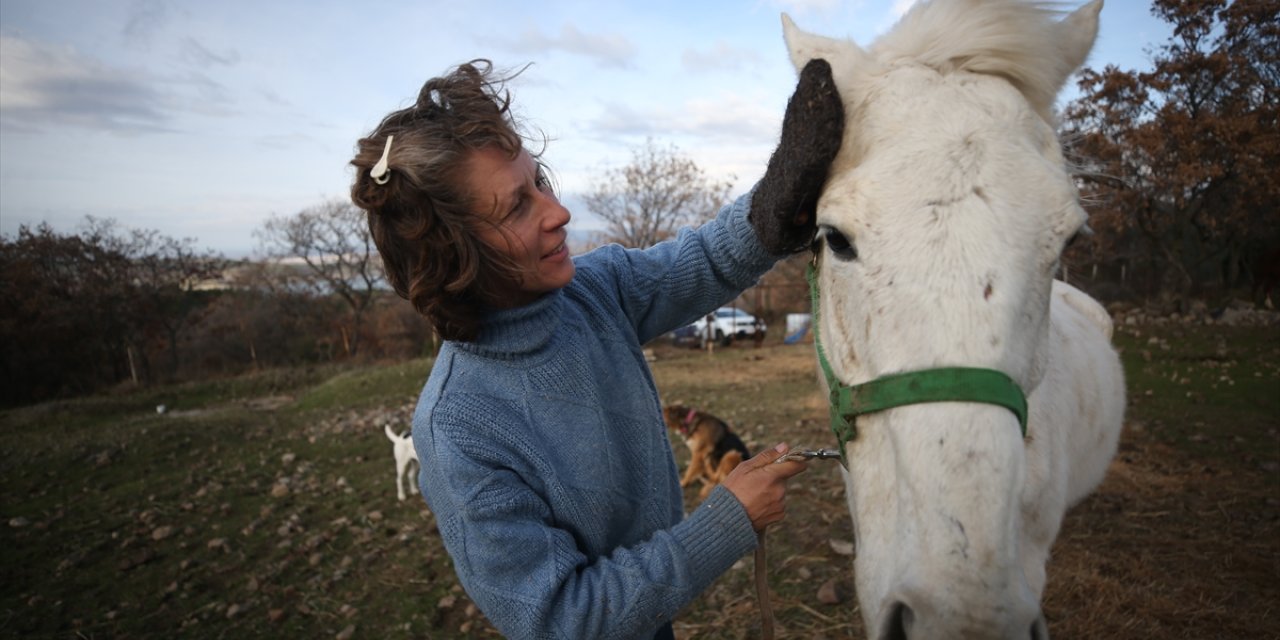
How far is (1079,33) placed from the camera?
1.83 metres

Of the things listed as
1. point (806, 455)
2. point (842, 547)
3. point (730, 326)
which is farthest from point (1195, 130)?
point (806, 455)

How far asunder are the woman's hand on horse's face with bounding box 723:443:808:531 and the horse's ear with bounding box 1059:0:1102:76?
5.03 feet

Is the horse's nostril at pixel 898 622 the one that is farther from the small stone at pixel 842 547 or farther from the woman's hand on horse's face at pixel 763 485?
the small stone at pixel 842 547

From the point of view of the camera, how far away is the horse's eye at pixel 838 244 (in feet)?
4.84

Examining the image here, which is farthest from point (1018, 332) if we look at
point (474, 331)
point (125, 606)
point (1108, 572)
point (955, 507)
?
point (125, 606)

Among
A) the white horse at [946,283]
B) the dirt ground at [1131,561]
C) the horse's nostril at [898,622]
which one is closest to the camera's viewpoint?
the white horse at [946,283]

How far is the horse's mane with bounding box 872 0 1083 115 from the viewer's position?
1588 mm

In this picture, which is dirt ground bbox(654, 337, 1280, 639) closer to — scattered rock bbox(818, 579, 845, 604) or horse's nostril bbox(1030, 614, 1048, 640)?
scattered rock bbox(818, 579, 845, 604)

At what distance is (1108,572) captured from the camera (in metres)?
4.07

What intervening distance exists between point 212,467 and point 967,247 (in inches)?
412

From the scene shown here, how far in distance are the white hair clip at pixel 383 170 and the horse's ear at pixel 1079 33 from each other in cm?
205

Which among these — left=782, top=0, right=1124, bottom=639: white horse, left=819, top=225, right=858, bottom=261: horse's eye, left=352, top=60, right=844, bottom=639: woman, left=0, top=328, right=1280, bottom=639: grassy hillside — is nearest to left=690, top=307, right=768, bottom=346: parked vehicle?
left=0, top=328, right=1280, bottom=639: grassy hillside

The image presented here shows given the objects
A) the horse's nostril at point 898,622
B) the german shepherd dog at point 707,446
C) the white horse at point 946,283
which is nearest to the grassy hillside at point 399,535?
the german shepherd dog at point 707,446

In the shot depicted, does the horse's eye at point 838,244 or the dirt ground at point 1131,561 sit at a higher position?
the horse's eye at point 838,244
